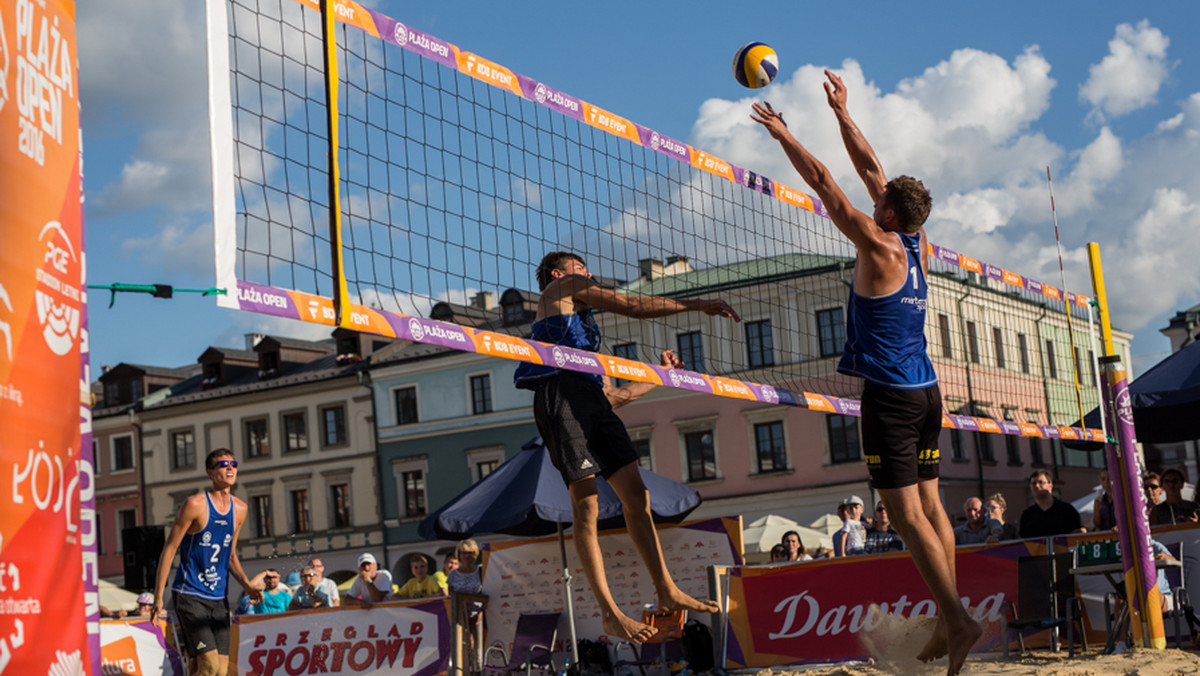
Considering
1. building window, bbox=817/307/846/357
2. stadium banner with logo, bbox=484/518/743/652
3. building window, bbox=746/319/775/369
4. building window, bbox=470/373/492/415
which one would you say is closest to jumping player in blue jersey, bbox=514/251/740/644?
stadium banner with logo, bbox=484/518/743/652

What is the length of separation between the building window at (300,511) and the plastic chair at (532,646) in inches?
1411

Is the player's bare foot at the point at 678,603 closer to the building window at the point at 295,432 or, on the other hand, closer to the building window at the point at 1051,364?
the building window at the point at 1051,364

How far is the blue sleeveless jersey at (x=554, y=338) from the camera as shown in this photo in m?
5.61

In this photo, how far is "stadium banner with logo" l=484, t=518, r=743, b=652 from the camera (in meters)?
9.68

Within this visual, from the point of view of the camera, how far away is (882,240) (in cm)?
502

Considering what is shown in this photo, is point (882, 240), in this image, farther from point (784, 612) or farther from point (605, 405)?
point (784, 612)

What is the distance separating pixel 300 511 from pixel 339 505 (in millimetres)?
1762

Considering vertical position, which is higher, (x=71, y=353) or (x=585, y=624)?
(x=71, y=353)

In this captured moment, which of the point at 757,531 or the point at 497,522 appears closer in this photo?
the point at 497,522

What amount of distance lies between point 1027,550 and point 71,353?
735 cm

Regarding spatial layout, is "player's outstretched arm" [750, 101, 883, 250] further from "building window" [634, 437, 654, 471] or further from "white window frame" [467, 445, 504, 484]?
"white window frame" [467, 445, 504, 484]

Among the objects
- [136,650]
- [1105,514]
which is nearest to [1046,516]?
[1105,514]

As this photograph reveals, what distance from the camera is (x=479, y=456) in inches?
1639

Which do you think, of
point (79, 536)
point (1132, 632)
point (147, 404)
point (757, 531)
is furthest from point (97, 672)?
point (147, 404)
